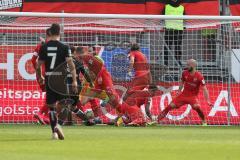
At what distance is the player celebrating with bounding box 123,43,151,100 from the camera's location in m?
21.0

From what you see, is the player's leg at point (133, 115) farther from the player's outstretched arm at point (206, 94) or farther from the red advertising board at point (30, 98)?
the player's outstretched arm at point (206, 94)

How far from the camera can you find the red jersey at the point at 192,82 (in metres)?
21.8

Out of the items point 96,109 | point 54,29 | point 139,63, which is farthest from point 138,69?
point 54,29

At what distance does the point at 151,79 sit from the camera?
827 inches

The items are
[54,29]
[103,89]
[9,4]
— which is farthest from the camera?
[9,4]

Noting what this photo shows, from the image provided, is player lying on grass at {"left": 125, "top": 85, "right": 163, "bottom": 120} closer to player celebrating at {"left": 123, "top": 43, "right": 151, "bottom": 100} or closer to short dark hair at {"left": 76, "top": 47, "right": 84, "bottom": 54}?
player celebrating at {"left": 123, "top": 43, "right": 151, "bottom": 100}

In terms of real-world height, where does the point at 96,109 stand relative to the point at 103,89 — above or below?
below

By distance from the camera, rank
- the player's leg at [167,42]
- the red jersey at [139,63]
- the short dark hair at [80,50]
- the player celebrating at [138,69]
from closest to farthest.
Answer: the short dark hair at [80,50] → the player celebrating at [138,69] → the red jersey at [139,63] → the player's leg at [167,42]

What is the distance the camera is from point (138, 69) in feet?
69.9
